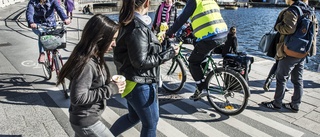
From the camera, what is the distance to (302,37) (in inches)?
154

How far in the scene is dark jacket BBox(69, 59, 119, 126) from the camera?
1.95 m

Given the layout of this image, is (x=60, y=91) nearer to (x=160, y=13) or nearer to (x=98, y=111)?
(x=98, y=111)

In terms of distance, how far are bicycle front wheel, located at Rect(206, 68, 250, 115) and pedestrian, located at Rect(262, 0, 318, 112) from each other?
67cm

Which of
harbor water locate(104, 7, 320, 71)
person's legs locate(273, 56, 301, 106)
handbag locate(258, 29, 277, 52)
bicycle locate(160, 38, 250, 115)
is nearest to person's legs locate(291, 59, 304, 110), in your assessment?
person's legs locate(273, 56, 301, 106)

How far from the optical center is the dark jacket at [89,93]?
6.40 feet

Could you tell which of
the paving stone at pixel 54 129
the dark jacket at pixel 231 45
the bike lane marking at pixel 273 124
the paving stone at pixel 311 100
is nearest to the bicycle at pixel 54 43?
the paving stone at pixel 54 129

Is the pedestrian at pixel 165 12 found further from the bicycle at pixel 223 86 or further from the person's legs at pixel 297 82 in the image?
the person's legs at pixel 297 82

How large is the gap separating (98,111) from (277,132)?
271 centimetres

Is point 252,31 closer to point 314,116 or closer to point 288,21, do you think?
point 314,116

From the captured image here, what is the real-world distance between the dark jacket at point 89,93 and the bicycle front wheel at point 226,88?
2.27 meters

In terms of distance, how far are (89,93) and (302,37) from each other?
3.41 meters

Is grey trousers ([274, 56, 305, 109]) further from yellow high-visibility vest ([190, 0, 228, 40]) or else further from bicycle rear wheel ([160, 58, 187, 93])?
bicycle rear wheel ([160, 58, 187, 93])

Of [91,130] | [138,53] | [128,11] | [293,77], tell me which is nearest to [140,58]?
[138,53]

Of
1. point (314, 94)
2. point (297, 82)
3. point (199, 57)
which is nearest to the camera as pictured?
point (199, 57)
